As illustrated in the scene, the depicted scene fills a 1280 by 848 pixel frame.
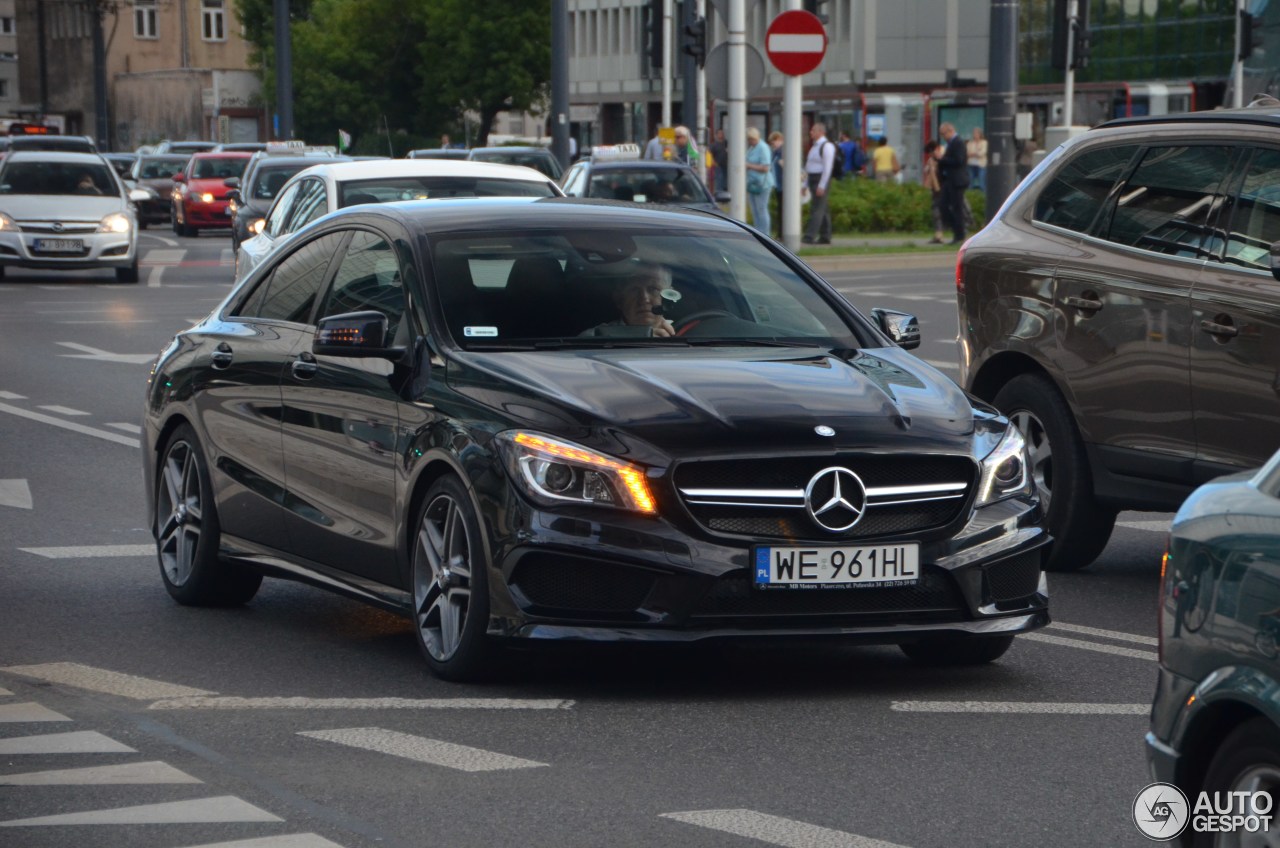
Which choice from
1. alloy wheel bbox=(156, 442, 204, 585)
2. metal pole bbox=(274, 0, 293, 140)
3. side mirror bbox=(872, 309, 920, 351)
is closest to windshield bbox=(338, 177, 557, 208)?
alloy wheel bbox=(156, 442, 204, 585)

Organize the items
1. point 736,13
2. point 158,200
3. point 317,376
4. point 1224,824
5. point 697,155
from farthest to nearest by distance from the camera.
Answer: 1. point 158,200
2. point 697,155
3. point 736,13
4. point 317,376
5. point 1224,824

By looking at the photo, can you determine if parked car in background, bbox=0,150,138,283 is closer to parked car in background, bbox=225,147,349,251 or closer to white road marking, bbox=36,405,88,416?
parked car in background, bbox=225,147,349,251

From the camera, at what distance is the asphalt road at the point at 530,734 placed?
5.77m

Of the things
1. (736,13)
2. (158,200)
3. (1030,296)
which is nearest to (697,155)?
(736,13)

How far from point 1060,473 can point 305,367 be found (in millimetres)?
3225

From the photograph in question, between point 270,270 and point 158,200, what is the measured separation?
5034 cm

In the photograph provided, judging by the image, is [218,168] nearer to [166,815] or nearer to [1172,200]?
[1172,200]

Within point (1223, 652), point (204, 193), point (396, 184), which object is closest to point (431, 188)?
point (396, 184)

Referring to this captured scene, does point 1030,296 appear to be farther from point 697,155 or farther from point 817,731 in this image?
point 697,155

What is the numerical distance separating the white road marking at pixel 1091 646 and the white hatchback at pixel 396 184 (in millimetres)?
8880

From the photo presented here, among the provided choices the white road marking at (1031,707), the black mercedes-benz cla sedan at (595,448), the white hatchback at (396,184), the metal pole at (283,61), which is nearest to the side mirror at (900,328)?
the black mercedes-benz cla sedan at (595,448)

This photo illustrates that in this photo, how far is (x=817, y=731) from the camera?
6902mm

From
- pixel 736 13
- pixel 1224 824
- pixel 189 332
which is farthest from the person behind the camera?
pixel 736 13

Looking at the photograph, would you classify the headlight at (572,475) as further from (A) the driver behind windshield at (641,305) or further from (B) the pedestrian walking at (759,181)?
(B) the pedestrian walking at (759,181)
